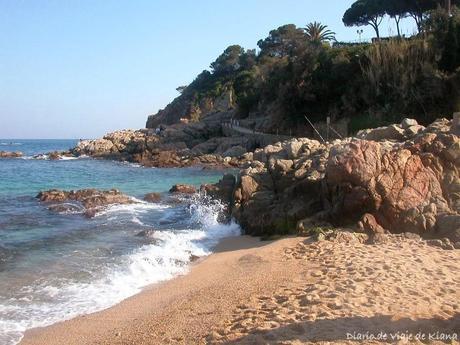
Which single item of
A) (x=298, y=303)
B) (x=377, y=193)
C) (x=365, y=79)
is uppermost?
(x=365, y=79)

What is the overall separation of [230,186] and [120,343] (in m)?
12.9

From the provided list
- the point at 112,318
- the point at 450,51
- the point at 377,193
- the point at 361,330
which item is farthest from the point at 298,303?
the point at 450,51

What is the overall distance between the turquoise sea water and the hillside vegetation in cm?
2250

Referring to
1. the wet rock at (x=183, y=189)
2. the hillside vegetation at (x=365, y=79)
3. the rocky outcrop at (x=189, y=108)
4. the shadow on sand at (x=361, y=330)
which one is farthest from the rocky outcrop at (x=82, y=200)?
the rocky outcrop at (x=189, y=108)

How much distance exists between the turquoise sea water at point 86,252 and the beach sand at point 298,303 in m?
0.79

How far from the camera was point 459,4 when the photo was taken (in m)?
54.7

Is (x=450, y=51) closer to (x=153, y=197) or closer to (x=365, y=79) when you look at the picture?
(x=365, y=79)

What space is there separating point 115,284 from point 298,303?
482cm

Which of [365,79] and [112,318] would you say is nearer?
[112,318]

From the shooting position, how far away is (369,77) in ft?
134

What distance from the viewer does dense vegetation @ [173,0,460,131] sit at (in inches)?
1442

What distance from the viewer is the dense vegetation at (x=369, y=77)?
36625mm

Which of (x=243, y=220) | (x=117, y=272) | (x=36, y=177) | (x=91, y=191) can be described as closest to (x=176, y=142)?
(x=36, y=177)

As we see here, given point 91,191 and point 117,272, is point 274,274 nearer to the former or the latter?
point 117,272
